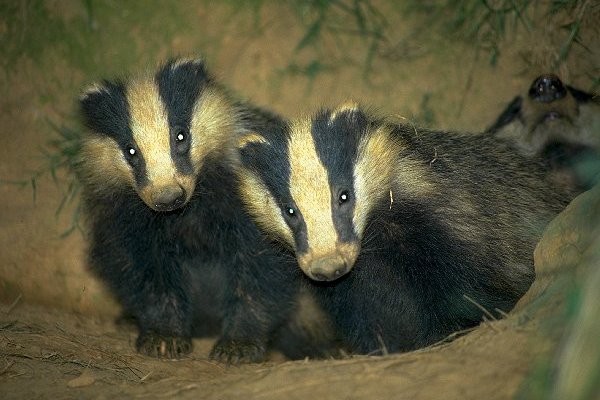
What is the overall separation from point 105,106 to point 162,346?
4.65 feet

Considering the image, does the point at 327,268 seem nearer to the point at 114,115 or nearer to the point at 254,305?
the point at 254,305

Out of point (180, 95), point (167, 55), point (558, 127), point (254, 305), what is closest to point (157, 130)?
point (180, 95)

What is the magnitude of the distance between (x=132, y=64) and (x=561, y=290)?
13.6 ft

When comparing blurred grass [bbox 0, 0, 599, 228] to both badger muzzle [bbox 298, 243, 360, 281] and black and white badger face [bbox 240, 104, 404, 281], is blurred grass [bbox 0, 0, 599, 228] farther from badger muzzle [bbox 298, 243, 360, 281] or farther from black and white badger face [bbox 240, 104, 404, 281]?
badger muzzle [bbox 298, 243, 360, 281]

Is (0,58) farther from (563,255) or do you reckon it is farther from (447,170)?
(563,255)

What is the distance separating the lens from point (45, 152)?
648cm

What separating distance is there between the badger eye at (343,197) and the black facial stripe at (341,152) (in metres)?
0.01

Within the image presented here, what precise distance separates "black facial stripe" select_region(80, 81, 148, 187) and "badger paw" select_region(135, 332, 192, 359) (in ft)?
3.23

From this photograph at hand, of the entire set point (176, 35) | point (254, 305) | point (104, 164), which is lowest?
point (254, 305)

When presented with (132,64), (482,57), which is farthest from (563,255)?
→ (132,64)

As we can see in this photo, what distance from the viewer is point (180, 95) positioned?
15.5ft

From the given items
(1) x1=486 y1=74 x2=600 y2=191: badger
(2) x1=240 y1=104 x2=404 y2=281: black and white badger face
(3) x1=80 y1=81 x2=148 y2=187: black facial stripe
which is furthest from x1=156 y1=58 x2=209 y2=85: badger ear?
(1) x1=486 y1=74 x2=600 y2=191: badger

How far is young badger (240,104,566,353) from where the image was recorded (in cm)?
386

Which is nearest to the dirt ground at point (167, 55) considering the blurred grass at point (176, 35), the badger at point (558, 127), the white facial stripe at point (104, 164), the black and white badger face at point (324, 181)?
the blurred grass at point (176, 35)
